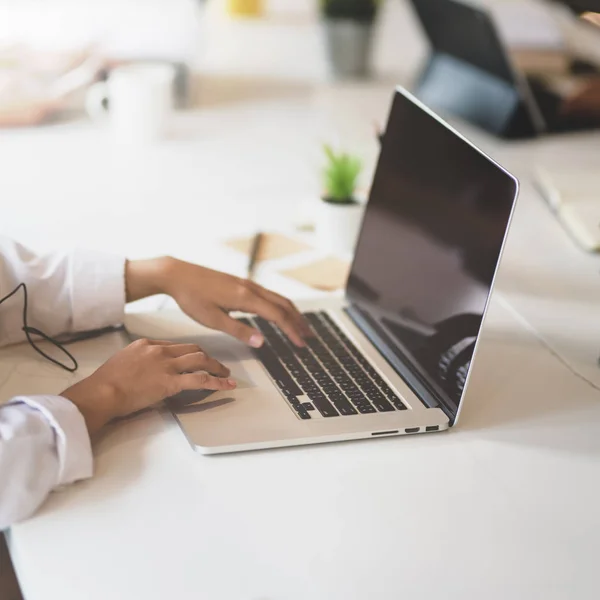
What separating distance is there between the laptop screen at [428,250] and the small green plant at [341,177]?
0.67 ft

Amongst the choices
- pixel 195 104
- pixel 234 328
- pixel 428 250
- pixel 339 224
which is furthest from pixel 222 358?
pixel 195 104

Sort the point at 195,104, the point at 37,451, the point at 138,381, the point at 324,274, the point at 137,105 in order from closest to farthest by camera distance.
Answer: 1. the point at 37,451
2. the point at 138,381
3. the point at 324,274
4. the point at 137,105
5. the point at 195,104

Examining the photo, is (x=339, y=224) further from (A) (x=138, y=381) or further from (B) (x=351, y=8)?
(B) (x=351, y=8)

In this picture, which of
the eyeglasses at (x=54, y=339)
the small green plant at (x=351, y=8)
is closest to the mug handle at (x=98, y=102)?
the small green plant at (x=351, y=8)

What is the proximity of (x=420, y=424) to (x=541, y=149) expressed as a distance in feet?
3.27

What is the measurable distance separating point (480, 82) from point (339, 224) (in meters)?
0.68

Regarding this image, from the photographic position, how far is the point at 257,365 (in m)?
0.98

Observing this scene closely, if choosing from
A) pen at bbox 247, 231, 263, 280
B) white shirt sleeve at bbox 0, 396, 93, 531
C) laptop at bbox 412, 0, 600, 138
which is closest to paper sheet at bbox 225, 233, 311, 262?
pen at bbox 247, 231, 263, 280

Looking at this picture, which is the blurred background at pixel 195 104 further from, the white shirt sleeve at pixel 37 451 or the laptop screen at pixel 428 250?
the white shirt sleeve at pixel 37 451

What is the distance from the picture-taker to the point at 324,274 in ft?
4.04

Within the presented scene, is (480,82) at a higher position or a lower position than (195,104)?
higher

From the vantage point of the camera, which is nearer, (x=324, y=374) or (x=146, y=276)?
(x=324, y=374)

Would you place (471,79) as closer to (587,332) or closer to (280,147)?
(280,147)

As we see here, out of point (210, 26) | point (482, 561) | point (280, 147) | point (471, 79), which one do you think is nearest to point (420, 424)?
point (482, 561)
